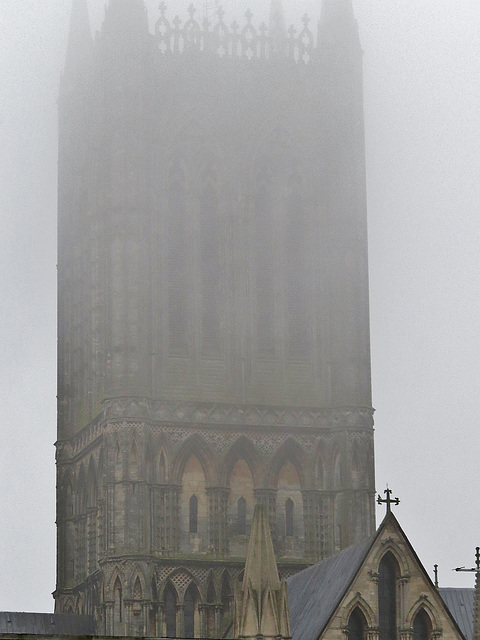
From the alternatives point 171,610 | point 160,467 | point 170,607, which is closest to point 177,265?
point 160,467

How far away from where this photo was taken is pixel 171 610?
9894cm

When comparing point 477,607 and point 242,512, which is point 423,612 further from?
point 242,512

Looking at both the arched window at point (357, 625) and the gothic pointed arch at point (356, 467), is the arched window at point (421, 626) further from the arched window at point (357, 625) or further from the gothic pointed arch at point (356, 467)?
the gothic pointed arch at point (356, 467)

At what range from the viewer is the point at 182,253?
103 metres

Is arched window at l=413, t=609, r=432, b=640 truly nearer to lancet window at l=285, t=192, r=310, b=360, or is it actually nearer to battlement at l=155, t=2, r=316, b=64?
lancet window at l=285, t=192, r=310, b=360

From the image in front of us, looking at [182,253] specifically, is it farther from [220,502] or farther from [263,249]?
[220,502]

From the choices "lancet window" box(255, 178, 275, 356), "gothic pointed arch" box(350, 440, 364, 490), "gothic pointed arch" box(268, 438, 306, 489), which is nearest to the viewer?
"gothic pointed arch" box(268, 438, 306, 489)

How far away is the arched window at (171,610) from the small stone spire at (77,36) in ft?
77.5

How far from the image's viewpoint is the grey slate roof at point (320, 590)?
8175 centimetres

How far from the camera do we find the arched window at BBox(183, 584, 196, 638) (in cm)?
9862

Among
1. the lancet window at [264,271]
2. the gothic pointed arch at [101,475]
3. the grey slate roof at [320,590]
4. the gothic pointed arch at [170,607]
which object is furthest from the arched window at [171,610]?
the lancet window at [264,271]

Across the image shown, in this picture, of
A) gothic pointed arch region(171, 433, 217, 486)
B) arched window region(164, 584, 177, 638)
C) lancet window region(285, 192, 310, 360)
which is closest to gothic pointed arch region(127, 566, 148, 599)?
arched window region(164, 584, 177, 638)

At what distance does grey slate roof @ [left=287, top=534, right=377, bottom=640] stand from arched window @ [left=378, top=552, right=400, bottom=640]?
0.81 meters

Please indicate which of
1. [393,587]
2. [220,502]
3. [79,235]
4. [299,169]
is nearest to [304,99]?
[299,169]
